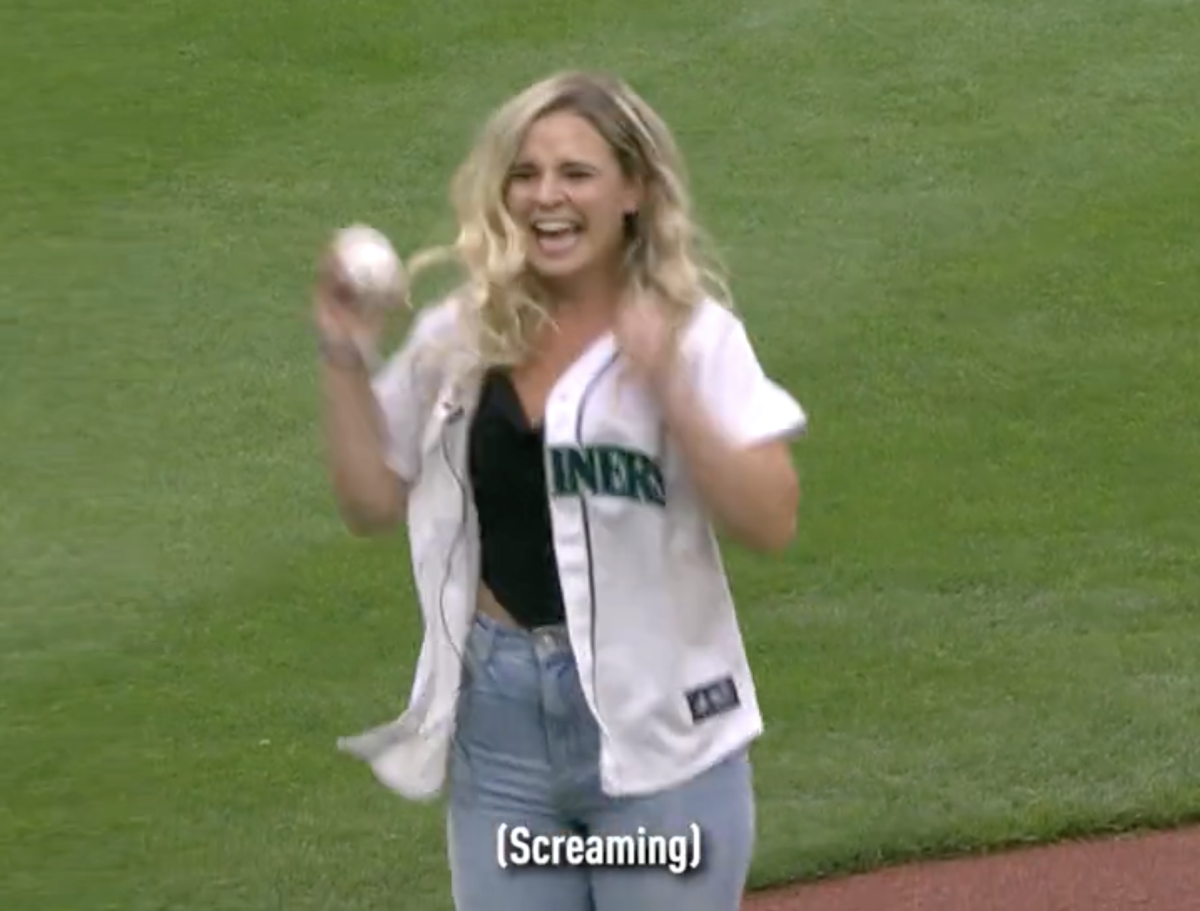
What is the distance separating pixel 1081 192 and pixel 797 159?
108 cm

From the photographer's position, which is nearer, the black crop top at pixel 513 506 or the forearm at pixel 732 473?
the forearm at pixel 732 473

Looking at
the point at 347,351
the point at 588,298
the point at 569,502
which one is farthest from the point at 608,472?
the point at 347,351

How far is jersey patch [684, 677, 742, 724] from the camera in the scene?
358 cm

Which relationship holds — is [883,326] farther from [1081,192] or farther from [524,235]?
[524,235]

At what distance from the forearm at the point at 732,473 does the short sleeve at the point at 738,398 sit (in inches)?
0.7

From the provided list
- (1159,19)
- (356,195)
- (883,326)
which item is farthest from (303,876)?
(1159,19)

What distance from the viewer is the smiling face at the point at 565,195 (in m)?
3.60

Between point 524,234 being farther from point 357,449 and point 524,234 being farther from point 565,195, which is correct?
point 357,449

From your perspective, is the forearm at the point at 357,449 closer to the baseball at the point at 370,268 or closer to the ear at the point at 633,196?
the baseball at the point at 370,268

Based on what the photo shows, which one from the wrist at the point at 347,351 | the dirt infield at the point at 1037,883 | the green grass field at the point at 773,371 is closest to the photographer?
the wrist at the point at 347,351

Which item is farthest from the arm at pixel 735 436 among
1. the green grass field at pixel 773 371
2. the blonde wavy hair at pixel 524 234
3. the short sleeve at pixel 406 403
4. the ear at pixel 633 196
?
the green grass field at pixel 773 371

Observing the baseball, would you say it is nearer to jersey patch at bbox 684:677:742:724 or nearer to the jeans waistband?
the jeans waistband

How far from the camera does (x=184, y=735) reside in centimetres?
626

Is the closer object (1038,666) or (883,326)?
(1038,666)
